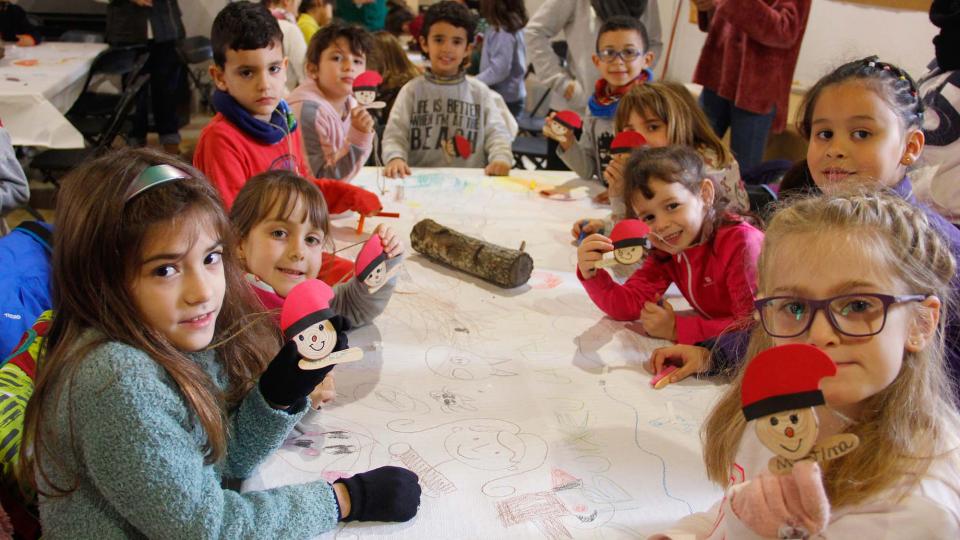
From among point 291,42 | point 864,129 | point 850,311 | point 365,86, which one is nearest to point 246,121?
point 365,86

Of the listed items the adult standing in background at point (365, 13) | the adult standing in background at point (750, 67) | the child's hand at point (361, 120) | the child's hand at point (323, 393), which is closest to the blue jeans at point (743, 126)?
the adult standing in background at point (750, 67)

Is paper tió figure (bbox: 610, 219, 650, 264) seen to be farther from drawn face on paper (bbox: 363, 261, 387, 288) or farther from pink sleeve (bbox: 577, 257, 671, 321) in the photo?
drawn face on paper (bbox: 363, 261, 387, 288)

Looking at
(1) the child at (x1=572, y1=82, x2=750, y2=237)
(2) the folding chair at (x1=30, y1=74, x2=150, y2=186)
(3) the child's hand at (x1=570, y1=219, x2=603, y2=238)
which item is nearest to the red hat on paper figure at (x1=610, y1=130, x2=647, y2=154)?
(1) the child at (x1=572, y1=82, x2=750, y2=237)

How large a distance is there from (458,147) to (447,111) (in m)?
0.14

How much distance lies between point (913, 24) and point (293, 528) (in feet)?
11.2

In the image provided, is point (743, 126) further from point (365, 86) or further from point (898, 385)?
point (898, 385)

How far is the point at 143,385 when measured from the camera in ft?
3.03

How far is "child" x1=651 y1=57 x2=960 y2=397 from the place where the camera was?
1.42 metres

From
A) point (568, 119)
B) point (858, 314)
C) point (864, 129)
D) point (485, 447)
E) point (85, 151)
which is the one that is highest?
point (864, 129)

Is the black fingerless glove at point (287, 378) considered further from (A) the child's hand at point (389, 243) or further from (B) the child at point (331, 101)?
(B) the child at point (331, 101)

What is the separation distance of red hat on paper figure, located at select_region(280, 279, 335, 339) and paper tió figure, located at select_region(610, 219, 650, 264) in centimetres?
69

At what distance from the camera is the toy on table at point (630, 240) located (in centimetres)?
157

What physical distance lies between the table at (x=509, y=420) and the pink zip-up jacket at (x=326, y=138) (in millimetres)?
685

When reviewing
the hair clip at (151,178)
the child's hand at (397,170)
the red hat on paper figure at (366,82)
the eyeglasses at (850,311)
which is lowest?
the child's hand at (397,170)
